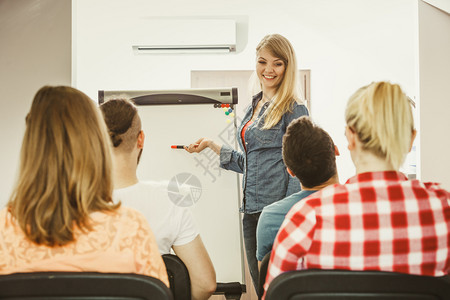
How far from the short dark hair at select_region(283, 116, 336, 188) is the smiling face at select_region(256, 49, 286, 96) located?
0.61 metres

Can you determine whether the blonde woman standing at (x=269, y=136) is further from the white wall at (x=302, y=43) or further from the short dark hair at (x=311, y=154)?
the white wall at (x=302, y=43)

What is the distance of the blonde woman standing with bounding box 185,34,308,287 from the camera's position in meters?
1.76

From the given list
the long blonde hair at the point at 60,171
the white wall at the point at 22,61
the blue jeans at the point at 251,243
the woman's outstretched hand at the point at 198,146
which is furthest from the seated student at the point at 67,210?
the white wall at the point at 22,61

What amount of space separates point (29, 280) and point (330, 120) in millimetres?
4264

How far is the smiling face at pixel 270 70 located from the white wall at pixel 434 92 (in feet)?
4.85

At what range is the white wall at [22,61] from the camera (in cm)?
250

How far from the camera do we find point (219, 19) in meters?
4.09

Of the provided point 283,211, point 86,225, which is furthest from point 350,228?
point 86,225

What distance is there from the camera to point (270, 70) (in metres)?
1.82

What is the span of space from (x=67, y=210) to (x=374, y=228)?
65 cm

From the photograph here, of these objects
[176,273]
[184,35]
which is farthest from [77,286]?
[184,35]

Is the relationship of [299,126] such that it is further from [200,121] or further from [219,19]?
[219,19]

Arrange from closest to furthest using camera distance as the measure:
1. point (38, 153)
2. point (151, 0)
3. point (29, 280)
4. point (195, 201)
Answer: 1. point (29, 280)
2. point (38, 153)
3. point (195, 201)
4. point (151, 0)

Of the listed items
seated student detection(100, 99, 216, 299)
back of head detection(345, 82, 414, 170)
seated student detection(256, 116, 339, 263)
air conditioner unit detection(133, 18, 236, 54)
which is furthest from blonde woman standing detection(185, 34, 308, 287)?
air conditioner unit detection(133, 18, 236, 54)
